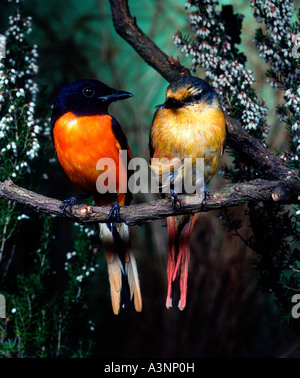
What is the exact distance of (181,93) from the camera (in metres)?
0.95

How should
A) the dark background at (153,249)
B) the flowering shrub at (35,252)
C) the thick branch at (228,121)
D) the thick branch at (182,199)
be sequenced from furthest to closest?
the dark background at (153,249) → the flowering shrub at (35,252) → the thick branch at (228,121) → the thick branch at (182,199)

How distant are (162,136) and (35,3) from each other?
1325 mm

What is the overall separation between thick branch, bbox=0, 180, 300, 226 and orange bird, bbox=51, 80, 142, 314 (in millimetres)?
54

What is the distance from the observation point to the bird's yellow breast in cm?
99

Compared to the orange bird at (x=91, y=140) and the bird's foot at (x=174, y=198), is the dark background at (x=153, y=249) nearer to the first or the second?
the orange bird at (x=91, y=140)

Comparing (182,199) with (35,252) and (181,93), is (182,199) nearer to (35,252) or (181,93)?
(181,93)

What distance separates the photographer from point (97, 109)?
1104mm

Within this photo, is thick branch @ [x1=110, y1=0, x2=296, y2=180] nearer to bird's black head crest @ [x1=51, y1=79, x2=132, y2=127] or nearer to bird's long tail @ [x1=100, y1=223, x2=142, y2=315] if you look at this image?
bird's black head crest @ [x1=51, y1=79, x2=132, y2=127]

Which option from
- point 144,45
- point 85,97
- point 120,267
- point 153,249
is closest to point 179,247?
point 120,267

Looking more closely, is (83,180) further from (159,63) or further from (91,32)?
(91,32)

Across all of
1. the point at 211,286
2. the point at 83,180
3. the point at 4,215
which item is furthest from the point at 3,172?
the point at 211,286

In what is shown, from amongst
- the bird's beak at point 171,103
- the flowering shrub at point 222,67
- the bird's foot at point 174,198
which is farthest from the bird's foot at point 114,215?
the flowering shrub at point 222,67

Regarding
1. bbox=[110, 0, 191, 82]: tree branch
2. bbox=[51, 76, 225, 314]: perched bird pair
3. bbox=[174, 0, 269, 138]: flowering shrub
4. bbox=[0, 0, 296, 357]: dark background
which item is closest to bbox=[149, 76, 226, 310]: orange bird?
bbox=[51, 76, 225, 314]: perched bird pair

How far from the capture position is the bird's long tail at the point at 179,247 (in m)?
1.08
